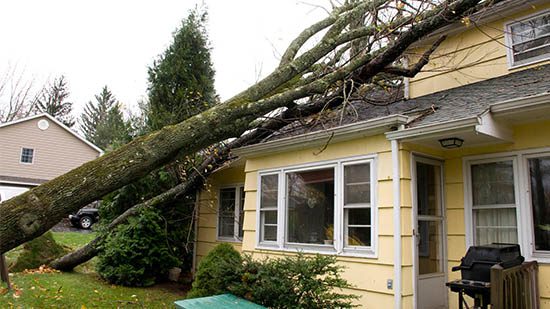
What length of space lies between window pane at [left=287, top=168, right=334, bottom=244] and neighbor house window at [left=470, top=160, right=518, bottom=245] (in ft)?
6.54

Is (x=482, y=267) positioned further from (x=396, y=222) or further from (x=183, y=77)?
(x=183, y=77)

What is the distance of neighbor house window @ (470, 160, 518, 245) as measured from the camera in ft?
16.4

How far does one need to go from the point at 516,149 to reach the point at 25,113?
32.8 meters

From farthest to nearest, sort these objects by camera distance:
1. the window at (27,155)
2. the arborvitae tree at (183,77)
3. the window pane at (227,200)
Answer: the window at (27,155)
the arborvitae tree at (183,77)
the window pane at (227,200)

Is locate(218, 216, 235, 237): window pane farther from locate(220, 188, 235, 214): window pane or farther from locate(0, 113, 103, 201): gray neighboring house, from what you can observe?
locate(0, 113, 103, 201): gray neighboring house

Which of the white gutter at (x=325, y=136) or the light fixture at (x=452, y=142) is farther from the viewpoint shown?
the white gutter at (x=325, y=136)

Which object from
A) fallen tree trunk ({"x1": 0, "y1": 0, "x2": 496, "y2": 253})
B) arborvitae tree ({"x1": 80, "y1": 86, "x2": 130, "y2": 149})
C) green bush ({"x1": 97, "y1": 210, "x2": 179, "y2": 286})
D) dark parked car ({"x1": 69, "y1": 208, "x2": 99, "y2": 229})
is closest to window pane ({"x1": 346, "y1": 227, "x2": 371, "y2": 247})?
fallen tree trunk ({"x1": 0, "y1": 0, "x2": 496, "y2": 253})

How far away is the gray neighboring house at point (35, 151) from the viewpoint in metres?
23.8

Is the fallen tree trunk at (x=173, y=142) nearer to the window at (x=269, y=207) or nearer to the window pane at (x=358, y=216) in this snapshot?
the window at (x=269, y=207)

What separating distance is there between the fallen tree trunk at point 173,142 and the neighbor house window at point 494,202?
2459 millimetres

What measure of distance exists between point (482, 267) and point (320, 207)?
249 cm

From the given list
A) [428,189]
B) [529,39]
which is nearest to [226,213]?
[428,189]

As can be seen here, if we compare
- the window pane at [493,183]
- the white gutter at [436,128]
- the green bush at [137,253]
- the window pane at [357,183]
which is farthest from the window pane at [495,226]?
the green bush at [137,253]

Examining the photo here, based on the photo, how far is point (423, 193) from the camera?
552 cm
